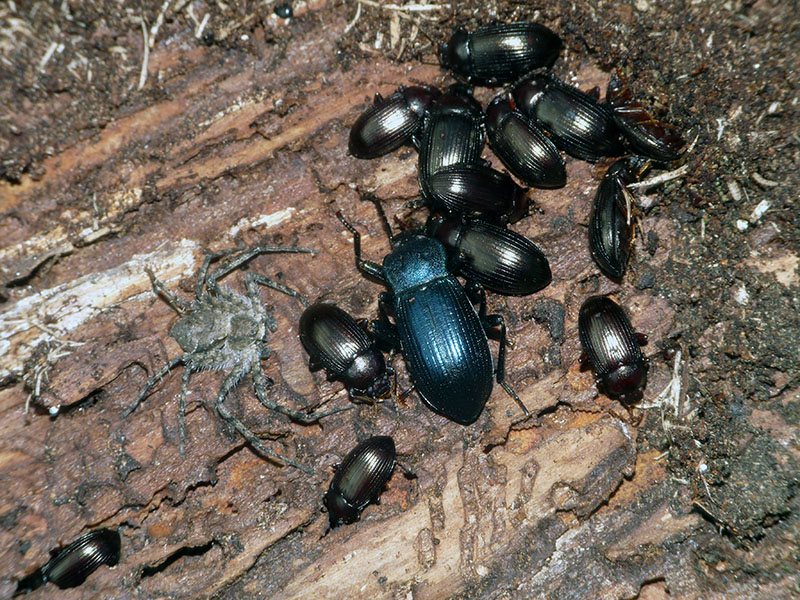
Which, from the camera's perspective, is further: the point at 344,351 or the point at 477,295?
the point at 477,295

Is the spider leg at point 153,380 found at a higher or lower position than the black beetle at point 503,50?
lower

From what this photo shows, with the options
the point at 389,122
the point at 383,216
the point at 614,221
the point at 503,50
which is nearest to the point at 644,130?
the point at 614,221

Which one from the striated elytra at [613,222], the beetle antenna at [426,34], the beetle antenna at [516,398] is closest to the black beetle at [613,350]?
the striated elytra at [613,222]

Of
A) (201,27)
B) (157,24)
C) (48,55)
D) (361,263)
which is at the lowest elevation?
(361,263)

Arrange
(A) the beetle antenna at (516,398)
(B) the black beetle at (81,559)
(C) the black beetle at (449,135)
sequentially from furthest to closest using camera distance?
(C) the black beetle at (449,135), (A) the beetle antenna at (516,398), (B) the black beetle at (81,559)

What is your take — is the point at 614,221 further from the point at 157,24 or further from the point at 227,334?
the point at 157,24

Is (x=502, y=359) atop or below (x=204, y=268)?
below

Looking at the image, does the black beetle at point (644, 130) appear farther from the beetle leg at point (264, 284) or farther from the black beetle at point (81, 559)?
the black beetle at point (81, 559)
